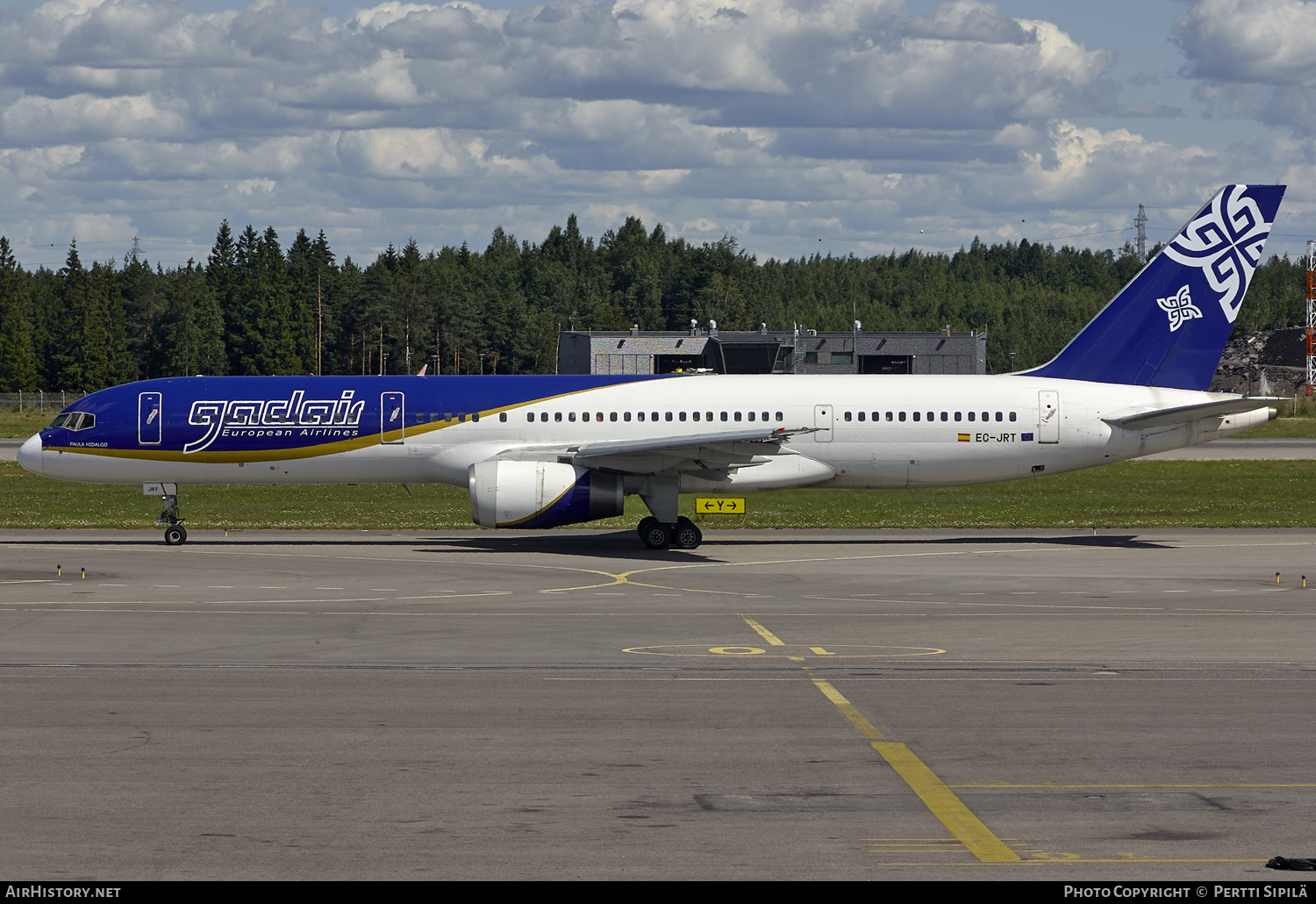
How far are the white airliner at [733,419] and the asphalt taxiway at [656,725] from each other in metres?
6.42

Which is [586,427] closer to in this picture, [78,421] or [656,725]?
[78,421]

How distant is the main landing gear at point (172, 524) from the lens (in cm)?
3494

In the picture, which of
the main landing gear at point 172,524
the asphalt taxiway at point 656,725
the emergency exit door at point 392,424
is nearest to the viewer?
the asphalt taxiway at point 656,725

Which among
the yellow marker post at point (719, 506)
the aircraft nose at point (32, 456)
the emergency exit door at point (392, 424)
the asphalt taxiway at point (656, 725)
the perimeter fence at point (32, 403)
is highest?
the perimeter fence at point (32, 403)

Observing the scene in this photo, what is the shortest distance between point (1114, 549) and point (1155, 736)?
20460 millimetres

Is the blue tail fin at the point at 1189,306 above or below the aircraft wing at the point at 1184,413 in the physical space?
above

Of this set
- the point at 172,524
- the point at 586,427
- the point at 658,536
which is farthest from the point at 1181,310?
the point at 172,524

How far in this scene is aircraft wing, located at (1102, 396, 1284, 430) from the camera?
3403 centimetres

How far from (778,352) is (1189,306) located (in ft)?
205

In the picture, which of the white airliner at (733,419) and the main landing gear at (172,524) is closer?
the white airliner at (733,419)

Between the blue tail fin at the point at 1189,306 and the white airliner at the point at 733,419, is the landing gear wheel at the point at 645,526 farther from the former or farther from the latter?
the blue tail fin at the point at 1189,306

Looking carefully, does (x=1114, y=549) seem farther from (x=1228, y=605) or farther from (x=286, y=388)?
(x=286, y=388)

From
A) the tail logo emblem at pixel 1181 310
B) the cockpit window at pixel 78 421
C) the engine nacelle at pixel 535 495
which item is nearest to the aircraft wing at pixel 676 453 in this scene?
the engine nacelle at pixel 535 495

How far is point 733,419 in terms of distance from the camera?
3522 centimetres
